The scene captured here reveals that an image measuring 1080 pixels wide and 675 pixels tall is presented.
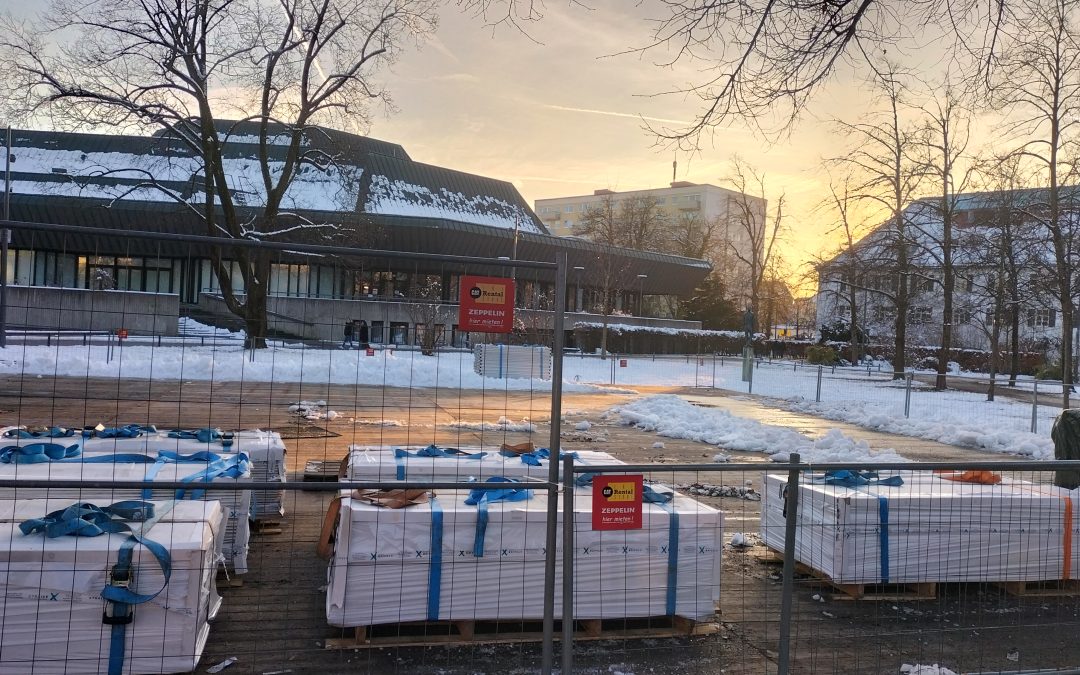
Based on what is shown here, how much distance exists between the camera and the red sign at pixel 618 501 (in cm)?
428

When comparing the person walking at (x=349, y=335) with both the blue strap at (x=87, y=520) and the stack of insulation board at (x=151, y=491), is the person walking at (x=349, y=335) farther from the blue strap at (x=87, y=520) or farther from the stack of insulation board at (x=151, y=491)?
the blue strap at (x=87, y=520)

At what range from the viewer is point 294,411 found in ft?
64.4

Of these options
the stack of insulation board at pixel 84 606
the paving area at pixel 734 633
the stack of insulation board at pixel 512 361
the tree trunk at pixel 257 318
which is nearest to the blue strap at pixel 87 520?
the stack of insulation board at pixel 84 606

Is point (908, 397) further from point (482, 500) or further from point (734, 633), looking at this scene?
point (482, 500)

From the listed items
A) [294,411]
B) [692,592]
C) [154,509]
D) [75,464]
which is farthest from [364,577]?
[294,411]

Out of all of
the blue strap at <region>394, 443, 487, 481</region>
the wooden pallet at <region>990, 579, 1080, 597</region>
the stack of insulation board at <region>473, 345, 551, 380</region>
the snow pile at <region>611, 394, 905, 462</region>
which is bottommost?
the wooden pallet at <region>990, 579, 1080, 597</region>

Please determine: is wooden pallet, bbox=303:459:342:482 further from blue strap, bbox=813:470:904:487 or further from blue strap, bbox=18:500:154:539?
blue strap, bbox=813:470:904:487

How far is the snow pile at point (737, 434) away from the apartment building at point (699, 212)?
198 feet

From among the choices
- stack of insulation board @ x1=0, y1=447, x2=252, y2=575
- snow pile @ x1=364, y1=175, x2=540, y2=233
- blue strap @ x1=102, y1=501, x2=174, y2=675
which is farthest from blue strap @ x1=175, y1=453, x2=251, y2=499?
snow pile @ x1=364, y1=175, x2=540, y2=233

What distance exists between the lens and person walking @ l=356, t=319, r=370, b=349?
561 centimetres

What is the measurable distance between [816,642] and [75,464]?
608 cm

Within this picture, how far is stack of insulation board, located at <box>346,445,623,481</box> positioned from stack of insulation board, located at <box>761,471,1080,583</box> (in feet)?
7.55

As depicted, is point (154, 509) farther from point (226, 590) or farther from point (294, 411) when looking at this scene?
point (294, 411)

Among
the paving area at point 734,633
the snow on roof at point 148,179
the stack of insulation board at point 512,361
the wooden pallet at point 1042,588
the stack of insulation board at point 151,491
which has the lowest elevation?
the paving area at point 734,633
